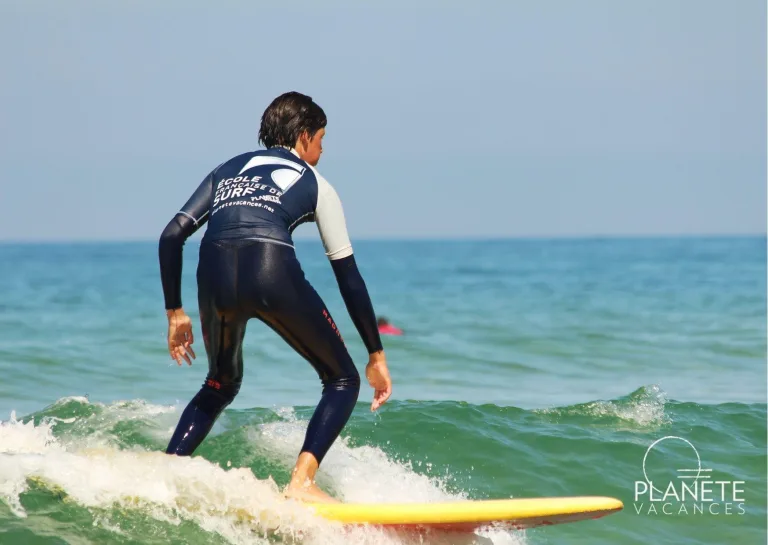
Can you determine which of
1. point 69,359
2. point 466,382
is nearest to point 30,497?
point 466,382

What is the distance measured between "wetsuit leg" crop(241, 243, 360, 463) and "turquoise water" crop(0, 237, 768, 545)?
A: 38 cm

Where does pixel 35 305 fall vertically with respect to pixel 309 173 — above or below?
below

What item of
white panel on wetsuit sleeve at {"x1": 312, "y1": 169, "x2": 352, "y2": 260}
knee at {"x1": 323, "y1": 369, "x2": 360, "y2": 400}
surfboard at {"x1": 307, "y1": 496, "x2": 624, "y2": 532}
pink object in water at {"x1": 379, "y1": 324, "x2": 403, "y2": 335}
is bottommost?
pink object in water at {"x1": 379, "y1": 324, "x2": 403, "y2": 335}

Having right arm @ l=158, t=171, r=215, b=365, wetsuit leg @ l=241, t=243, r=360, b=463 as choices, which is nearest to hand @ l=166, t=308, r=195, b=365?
right arm @ l=158, t=171, r=215, b=365

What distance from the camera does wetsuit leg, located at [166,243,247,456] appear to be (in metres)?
4.29

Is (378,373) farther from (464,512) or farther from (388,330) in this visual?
(388,330)

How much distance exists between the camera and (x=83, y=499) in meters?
4.26

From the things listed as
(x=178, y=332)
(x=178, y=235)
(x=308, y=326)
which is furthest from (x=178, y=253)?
(x=308, y=326)

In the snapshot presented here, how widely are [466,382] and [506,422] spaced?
4.18 meters

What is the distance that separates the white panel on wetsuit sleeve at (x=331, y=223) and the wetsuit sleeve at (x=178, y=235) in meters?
0.50

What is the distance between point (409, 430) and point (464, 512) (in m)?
2.92

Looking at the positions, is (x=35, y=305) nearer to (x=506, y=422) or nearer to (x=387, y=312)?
(x=387, y=312)

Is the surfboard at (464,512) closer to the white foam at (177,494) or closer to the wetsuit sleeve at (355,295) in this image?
the white foam at (177,494)

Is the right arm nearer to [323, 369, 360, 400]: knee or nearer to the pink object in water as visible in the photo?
[323, 369, 360, 400]: knee
